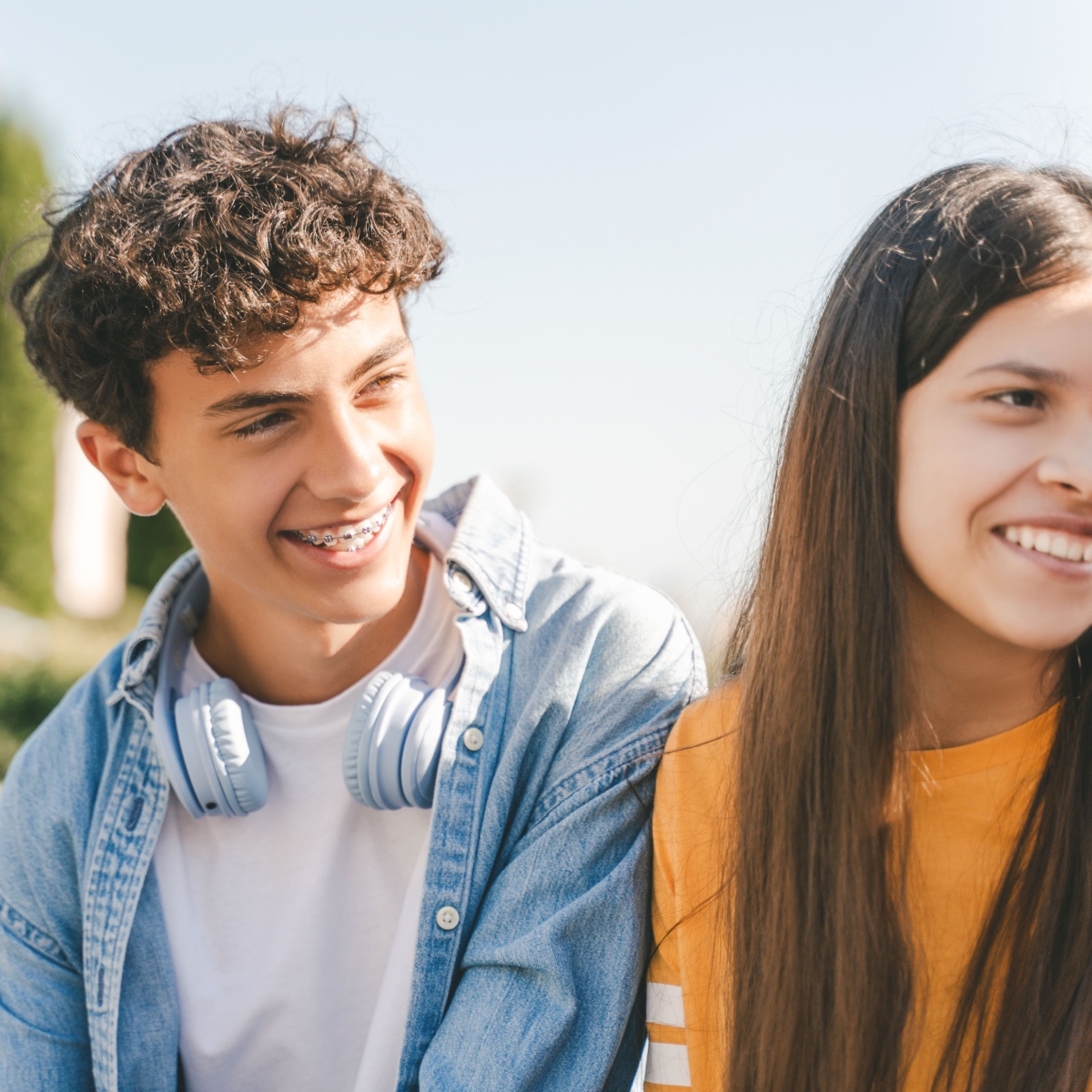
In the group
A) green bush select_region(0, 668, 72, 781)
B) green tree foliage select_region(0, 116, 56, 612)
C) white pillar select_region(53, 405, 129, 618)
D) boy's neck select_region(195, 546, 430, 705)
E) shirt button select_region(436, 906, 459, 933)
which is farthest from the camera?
white pillar select_region(53, 405, 129, 618)

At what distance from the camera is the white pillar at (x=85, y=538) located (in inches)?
586

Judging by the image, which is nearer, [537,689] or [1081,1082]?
[1081,1082]

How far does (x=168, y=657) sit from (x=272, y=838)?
471mm

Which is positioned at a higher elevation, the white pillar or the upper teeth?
the upper teeth

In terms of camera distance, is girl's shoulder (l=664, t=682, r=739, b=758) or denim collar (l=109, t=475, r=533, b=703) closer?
girl's shoulder (l=664, t=682, r=739, b=758)

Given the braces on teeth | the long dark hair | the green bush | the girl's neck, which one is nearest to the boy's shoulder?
the braces on teeth

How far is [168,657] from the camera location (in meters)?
2.49

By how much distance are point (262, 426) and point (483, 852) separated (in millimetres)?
936

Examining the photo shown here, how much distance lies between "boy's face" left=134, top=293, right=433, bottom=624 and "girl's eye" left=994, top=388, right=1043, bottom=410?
1.16 m

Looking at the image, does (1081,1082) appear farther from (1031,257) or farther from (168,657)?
(168,657)

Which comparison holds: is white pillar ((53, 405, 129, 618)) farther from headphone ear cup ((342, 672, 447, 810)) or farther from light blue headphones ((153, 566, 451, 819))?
headphone ear cup ((342, 672, 447, 810))

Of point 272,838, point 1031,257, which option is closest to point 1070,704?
point 1031,257

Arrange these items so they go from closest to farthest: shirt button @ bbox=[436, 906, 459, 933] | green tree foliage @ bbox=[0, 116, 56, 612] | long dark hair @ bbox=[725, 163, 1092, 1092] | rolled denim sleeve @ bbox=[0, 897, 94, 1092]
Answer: long dark hair @ bbox=[725, 163, 1092, 1092]
shirt button @ bbox=[436, 906, 459, 933]
rolled denim sleeve @ bbox=[0, 897, 94, 1092]
green tree foliage @ bbox=[0, 116, 56, 612]

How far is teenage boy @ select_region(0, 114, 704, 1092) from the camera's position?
6.93ft
